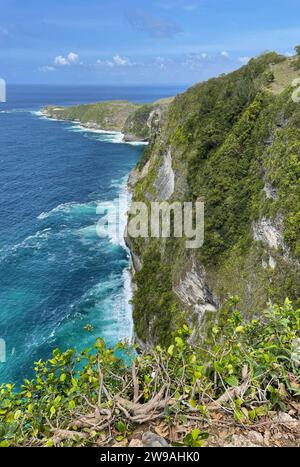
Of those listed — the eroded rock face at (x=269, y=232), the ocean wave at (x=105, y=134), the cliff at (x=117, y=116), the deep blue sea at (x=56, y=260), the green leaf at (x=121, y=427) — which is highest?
the cliff at (x=117, y=116)

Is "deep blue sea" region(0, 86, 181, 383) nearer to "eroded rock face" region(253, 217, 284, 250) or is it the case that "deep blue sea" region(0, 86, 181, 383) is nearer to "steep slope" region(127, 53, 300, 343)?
"steep slope" region(127, 53, 300, 343)

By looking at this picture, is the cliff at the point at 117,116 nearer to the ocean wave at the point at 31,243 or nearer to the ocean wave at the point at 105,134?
the ocean wave at the point at 105,134

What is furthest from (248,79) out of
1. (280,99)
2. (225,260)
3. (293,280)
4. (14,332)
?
(14,332)

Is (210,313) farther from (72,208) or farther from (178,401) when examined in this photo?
(72,208)

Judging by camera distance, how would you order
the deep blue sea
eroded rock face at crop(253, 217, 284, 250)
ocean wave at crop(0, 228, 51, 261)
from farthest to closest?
ocean wave at crop(0, 228, 51, 261), the deep blue sea, eroded rock face at crop(253, 217, 284, 250)

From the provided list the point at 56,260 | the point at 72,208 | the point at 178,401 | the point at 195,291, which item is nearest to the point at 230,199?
the point at 195,291

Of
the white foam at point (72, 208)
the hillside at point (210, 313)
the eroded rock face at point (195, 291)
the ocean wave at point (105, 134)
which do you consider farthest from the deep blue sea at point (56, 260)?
the ocean wave at point (105, 134)

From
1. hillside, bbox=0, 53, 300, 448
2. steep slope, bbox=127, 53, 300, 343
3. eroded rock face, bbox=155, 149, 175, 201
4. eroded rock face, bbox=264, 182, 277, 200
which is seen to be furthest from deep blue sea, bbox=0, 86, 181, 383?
eroded rock face, bbox=264, 182, 277, 200
